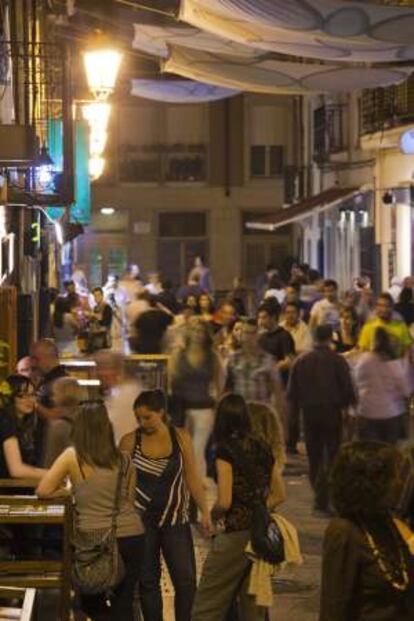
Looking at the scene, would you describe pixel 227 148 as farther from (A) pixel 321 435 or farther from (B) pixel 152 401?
(B) pixel 152 401

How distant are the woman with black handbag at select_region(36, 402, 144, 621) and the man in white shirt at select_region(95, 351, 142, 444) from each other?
3.30m

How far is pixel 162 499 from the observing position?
9180mm

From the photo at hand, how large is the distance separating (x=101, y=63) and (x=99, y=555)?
41.4ft

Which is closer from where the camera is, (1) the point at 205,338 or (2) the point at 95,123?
(1) the point at 205,338

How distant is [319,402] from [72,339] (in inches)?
390

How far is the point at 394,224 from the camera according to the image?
33094mm

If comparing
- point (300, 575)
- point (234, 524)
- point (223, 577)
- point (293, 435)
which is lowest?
point (300, 575)

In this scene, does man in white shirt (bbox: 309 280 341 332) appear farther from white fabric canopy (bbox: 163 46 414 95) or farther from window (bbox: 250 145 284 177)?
window (bbox: 250 145 284 177)

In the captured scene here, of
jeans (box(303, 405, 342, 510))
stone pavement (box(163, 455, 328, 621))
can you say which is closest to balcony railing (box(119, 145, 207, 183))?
stone pavement (box(163, 455, 328, 621))

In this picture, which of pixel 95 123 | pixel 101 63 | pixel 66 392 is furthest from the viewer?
pixel 95 123

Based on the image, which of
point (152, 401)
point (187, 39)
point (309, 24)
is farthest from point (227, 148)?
point (152, 401)

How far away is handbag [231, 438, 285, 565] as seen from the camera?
859 cm

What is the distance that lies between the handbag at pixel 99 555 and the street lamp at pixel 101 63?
1235cm

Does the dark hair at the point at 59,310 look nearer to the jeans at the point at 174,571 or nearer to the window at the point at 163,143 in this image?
the jeans at the point at 174,571
